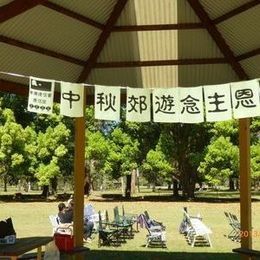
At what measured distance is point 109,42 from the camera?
964 cm

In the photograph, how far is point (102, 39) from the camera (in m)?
9.49

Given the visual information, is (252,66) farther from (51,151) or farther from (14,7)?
(51,151)

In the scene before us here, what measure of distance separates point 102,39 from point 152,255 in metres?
4.94

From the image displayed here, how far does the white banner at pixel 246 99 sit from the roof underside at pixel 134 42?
1.67 metres

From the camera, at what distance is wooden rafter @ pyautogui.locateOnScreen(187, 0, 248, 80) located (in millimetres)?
8594

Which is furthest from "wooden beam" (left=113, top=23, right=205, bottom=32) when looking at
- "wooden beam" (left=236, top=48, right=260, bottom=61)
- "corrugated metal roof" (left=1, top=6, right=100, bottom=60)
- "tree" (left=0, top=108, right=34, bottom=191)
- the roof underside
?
"tree" (left=0, top=108, right=34, bottom=191)

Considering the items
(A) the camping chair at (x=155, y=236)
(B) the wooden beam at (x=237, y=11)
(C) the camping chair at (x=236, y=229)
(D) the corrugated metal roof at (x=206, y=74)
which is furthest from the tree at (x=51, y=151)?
(B) the wooden beam at (x=237, y=11)

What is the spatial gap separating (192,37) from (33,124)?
26842 millimetres

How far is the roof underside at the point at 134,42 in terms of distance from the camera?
8391 mm

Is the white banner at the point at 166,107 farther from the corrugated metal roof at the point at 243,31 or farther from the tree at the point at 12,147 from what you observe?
the tree at the point at 12,147

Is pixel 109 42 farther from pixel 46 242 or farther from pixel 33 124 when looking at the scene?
pixel 33 124

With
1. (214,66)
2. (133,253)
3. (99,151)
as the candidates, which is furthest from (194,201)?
(214,66)

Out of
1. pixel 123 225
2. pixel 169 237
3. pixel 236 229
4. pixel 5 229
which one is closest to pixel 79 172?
pixel 5 229

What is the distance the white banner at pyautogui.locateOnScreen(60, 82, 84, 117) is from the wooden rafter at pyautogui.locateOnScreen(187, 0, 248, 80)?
2.65 meters
